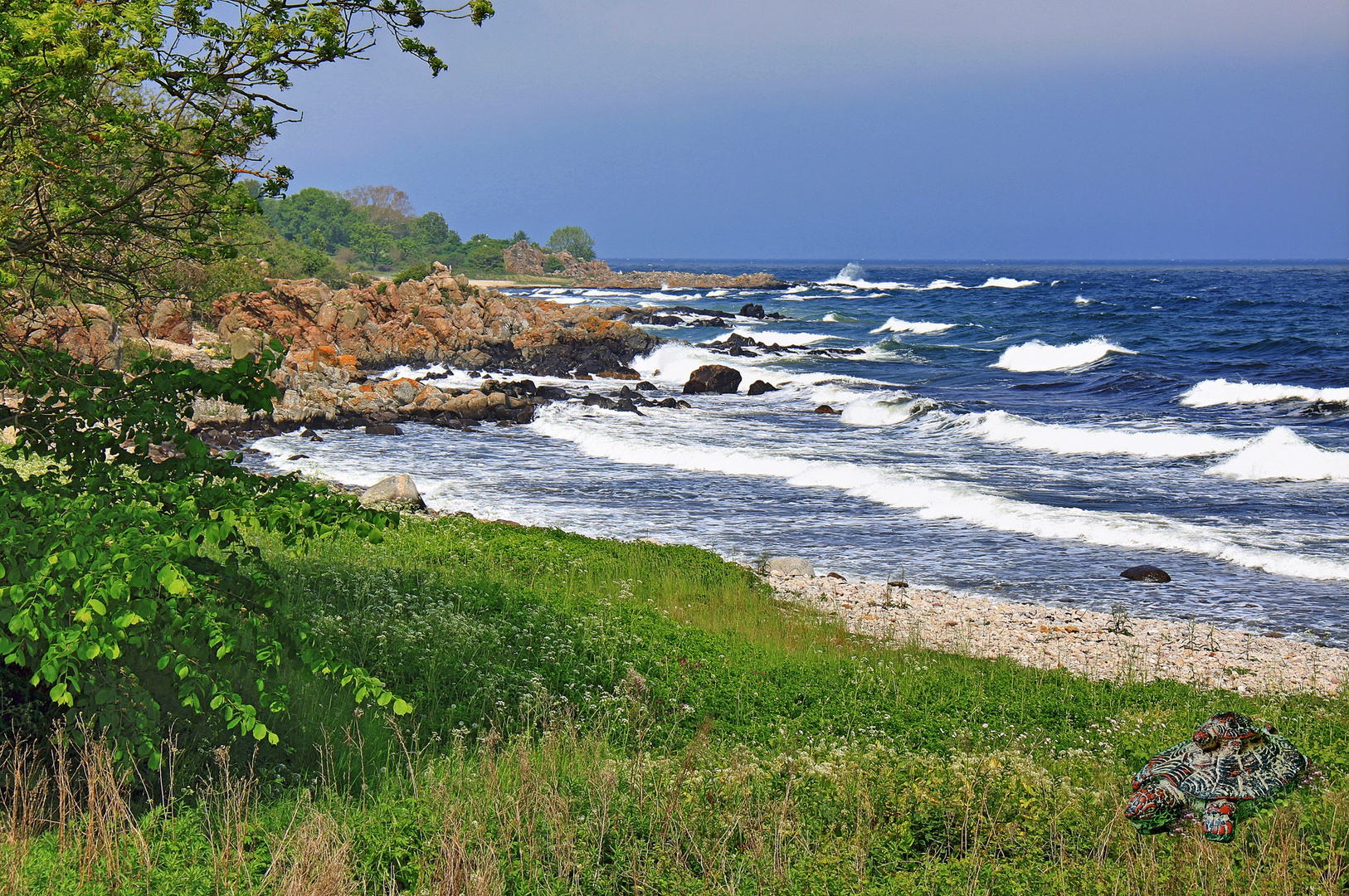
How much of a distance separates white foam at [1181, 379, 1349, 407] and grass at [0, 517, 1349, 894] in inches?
1290

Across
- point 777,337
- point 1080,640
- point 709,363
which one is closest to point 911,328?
point 777,337

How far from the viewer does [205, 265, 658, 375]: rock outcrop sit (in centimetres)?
4969

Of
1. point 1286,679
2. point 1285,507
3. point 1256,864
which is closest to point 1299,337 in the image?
point 1285,507

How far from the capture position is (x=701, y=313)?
286 ft

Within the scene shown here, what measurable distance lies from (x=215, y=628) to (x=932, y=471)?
23.3 meters

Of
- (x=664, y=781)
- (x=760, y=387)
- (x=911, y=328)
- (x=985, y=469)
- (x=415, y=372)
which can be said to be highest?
(x=911, y=328)

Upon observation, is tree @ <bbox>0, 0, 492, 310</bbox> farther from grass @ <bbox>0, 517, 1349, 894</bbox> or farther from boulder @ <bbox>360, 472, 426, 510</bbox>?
boulder @ <bbox>360, 472, 426, 510</bbox>

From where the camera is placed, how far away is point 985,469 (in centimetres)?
2673

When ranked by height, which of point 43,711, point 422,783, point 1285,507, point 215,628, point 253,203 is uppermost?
point 253,203

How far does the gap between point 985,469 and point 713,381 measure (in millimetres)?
20128

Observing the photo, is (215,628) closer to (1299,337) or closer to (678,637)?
(678,637)

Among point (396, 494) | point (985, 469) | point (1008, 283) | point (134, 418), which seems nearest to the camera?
point (134, 418)

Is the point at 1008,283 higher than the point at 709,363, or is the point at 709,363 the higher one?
the point at 1008,283

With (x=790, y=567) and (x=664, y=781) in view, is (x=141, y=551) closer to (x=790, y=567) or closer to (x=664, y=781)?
(x=664, y=781)
